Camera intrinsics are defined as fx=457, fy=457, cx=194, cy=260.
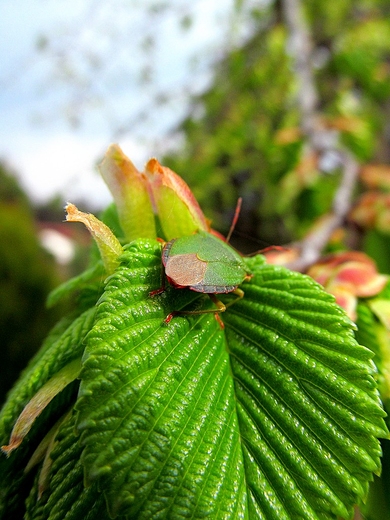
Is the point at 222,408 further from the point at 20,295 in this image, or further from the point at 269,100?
the point at 20,295

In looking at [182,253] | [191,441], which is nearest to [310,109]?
[182,253]

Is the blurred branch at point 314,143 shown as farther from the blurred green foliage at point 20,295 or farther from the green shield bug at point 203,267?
the blurred green foliage at point 20,295

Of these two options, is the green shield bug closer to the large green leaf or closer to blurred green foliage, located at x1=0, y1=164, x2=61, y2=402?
the large green leaf

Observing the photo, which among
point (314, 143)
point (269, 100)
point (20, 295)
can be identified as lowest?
point (20, 295)

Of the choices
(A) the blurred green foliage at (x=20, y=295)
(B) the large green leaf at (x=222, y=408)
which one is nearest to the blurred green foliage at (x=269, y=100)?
(A) the blurred green foliage at (x=20, y=295)

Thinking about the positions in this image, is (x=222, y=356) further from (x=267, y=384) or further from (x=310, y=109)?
(x=310, y=109)

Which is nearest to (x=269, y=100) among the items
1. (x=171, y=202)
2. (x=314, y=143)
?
(x=314, y=143)
